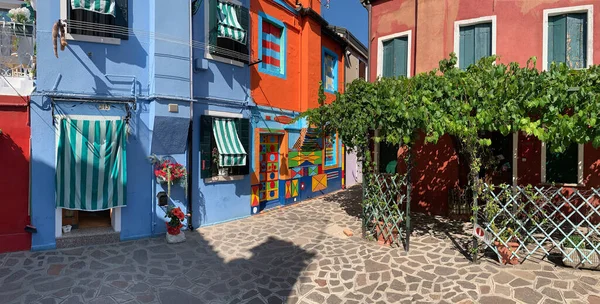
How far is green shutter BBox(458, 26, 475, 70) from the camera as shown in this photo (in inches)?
336

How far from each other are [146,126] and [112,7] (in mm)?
2634

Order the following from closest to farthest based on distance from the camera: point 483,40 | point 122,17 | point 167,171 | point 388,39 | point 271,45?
point 122,17, point 167,171, point 483,40, point 388,39, point 271,45

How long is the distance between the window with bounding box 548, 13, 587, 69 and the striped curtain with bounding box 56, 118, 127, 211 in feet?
35.3

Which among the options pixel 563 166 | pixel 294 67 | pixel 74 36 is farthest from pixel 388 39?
pixel 74 36

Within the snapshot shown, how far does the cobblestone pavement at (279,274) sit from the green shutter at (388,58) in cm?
527

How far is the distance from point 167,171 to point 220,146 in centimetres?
152

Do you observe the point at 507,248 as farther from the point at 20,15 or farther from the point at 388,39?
the point at 20,15

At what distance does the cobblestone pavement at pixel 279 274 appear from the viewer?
15.6 ft

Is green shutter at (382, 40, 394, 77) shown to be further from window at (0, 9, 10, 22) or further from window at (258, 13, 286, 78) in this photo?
window at (0, 9, 10, 22)

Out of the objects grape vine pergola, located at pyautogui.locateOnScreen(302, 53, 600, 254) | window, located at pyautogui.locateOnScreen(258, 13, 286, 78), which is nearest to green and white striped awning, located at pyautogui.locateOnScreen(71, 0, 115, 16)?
window, located at pyautogui.locateOnScreen(258, 13, 286, 78)

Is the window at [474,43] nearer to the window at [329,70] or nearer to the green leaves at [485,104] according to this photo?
the green leaves at [485,104]

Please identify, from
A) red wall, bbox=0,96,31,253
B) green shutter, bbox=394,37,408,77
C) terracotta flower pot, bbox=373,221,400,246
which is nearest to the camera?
red wall, bbox=0,96,31,253

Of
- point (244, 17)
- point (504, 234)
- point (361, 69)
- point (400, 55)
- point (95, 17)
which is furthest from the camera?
point (361, 69)

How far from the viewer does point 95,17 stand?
6609mm
